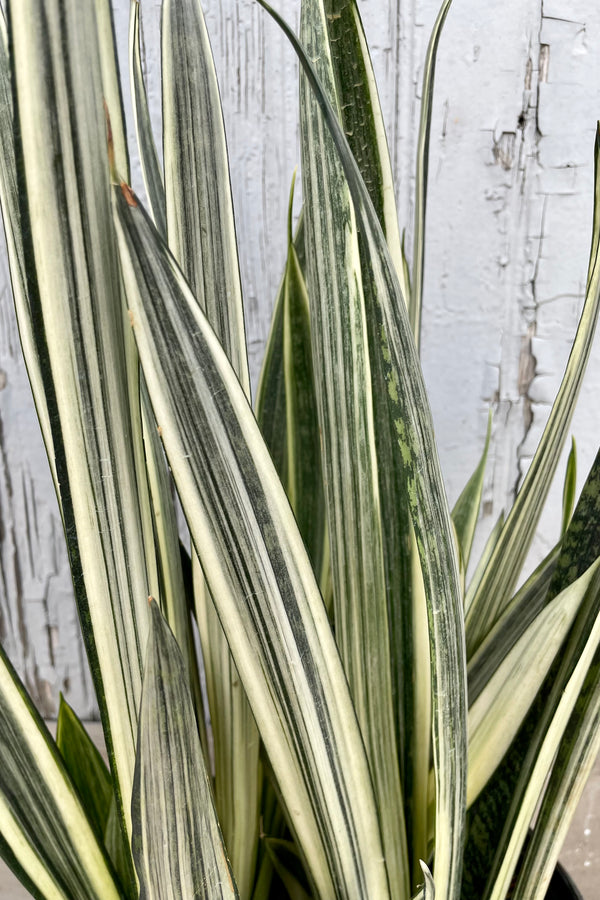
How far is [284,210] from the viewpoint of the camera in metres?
0.43

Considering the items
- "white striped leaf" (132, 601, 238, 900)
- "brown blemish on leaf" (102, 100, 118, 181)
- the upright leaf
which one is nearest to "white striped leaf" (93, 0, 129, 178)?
"brown blemish on leaf" (102, 100, 118, 181)

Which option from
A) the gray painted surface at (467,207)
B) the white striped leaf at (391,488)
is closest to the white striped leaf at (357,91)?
the white striped leaf at (391,488)

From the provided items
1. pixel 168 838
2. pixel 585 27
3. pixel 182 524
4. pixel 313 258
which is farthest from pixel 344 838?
pixel 585 27

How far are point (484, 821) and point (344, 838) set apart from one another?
7cm

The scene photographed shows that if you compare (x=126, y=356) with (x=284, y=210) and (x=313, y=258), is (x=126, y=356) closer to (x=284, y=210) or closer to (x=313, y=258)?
(x=313, y=258)

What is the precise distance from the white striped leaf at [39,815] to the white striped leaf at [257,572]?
0.06 meters

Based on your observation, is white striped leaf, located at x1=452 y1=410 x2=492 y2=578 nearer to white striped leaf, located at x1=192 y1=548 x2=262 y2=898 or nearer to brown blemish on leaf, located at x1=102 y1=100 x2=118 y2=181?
white striped leaf, located at x1=192 y1=548 x2=262 y2=898

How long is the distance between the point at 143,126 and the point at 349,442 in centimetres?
14

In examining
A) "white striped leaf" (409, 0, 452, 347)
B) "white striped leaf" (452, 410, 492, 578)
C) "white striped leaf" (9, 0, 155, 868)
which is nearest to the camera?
"white striped leaf" (9, 0, 155, 868)

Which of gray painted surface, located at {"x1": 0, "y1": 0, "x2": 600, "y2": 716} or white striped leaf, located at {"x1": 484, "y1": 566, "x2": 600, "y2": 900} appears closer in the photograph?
white striped leaf, located at {"x1": 484, "y1": 566, "x2": 600, "y2": 900}

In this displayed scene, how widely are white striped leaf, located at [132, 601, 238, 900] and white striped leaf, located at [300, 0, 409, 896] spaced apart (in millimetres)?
66

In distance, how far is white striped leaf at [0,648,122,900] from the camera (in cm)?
20

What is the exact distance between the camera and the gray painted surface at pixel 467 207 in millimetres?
399

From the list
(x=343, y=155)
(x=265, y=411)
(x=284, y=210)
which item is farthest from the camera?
(x=284, y=210)
